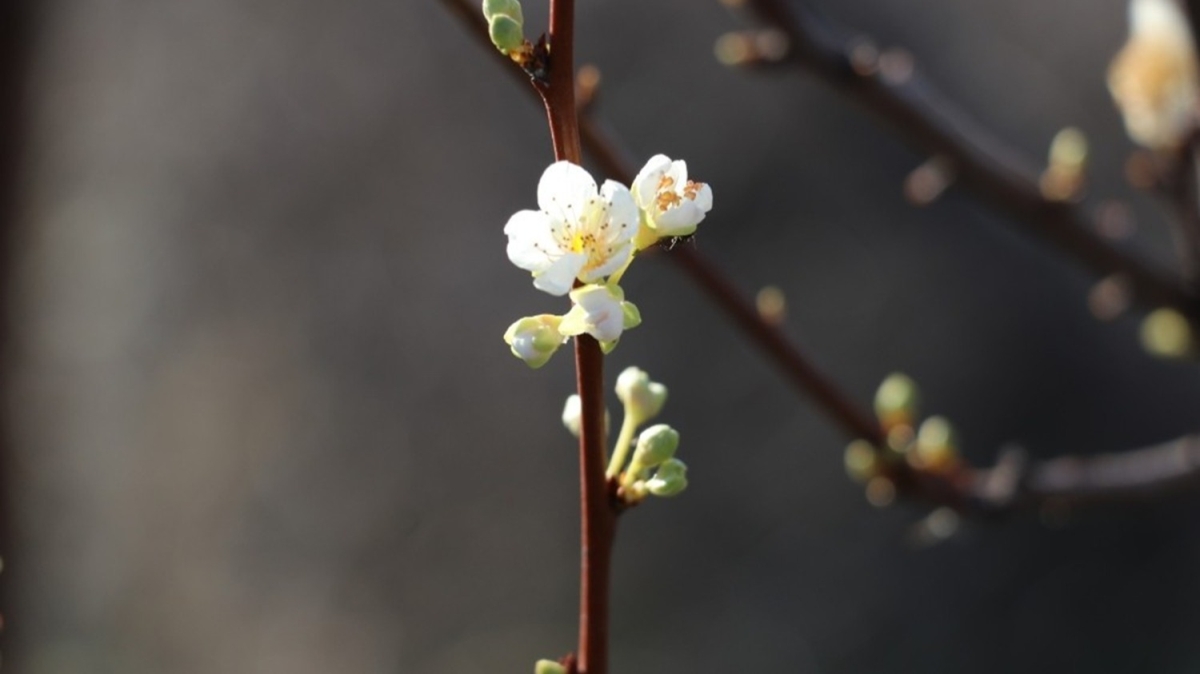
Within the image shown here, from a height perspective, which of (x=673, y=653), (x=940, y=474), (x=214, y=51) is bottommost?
→ (x=673, y=653)

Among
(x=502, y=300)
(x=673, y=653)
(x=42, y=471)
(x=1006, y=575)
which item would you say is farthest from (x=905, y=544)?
(x=42, y=471)

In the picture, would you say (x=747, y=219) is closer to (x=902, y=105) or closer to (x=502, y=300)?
(x=502, y=300)

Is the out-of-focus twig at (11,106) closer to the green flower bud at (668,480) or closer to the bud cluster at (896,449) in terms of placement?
the bud cluster at (896,449)

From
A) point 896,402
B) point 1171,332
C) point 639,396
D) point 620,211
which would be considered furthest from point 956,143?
point 620,211

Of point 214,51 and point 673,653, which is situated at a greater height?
point 214,51

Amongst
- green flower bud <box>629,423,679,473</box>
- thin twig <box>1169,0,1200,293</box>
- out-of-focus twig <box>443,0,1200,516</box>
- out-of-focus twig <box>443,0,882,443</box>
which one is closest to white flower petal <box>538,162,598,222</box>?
green flower bud <box>629,423,679,473</box>

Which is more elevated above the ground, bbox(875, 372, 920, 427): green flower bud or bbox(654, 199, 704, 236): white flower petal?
bbox(654, 199, 704, 236): white flower petal

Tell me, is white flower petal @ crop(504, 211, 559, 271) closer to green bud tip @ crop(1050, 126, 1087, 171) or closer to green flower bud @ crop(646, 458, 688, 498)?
green flower bud @ crop(646, 458, 688, 498)
